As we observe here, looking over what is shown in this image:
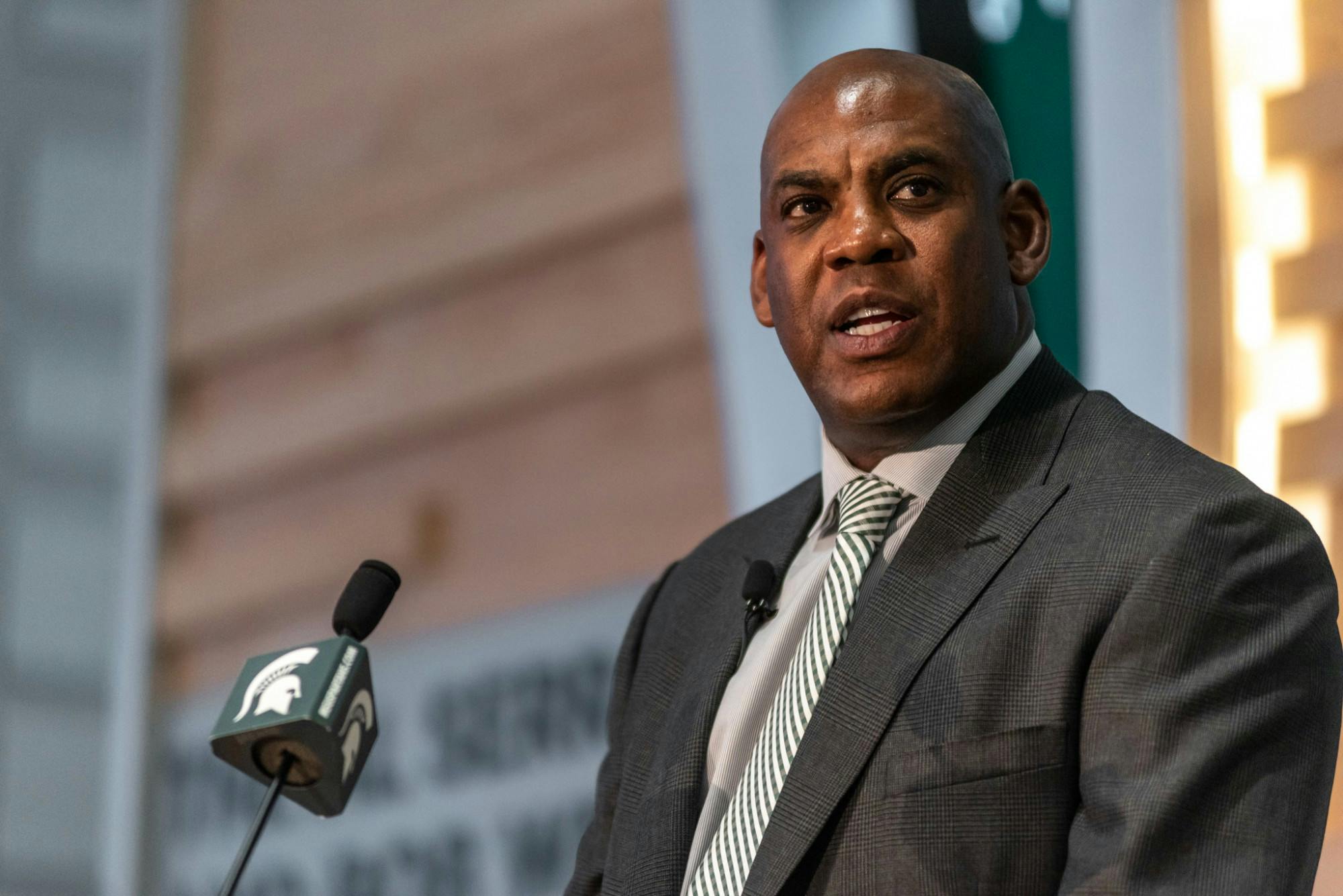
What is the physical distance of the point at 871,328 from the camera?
1585 millimetres

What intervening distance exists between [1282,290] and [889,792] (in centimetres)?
136

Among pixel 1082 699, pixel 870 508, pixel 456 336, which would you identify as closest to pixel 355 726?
pixel 870 508

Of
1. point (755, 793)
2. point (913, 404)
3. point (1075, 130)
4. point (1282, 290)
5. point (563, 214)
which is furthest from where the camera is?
point (563, 214)

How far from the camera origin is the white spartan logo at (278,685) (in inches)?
58.8

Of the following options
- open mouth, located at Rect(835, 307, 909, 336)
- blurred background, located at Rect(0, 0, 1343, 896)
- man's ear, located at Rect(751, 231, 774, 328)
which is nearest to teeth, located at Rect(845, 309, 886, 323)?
open mouth, located at Rect(835, 307, 909, 336)

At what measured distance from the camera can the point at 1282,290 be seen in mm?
2346

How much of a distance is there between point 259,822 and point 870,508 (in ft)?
2.21

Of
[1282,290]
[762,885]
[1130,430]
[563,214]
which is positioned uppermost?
Result: [563,214]

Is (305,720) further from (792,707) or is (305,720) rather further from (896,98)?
(896,98)

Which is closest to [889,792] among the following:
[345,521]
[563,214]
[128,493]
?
[563,214]

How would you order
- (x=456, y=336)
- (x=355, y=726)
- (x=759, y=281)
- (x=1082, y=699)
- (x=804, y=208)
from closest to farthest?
(x=1082, y=699) < (x=355, y=726) < (x=804, y=208) < (x=759, y=281) < (x=456, y=336)

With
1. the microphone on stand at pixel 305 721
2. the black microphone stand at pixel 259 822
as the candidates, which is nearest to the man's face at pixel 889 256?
the microphone on stand at pixel 305 721

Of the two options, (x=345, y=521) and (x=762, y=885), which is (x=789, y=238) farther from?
(x=345, y=521)

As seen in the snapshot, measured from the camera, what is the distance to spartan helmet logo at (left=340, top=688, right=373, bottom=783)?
4.95ft
